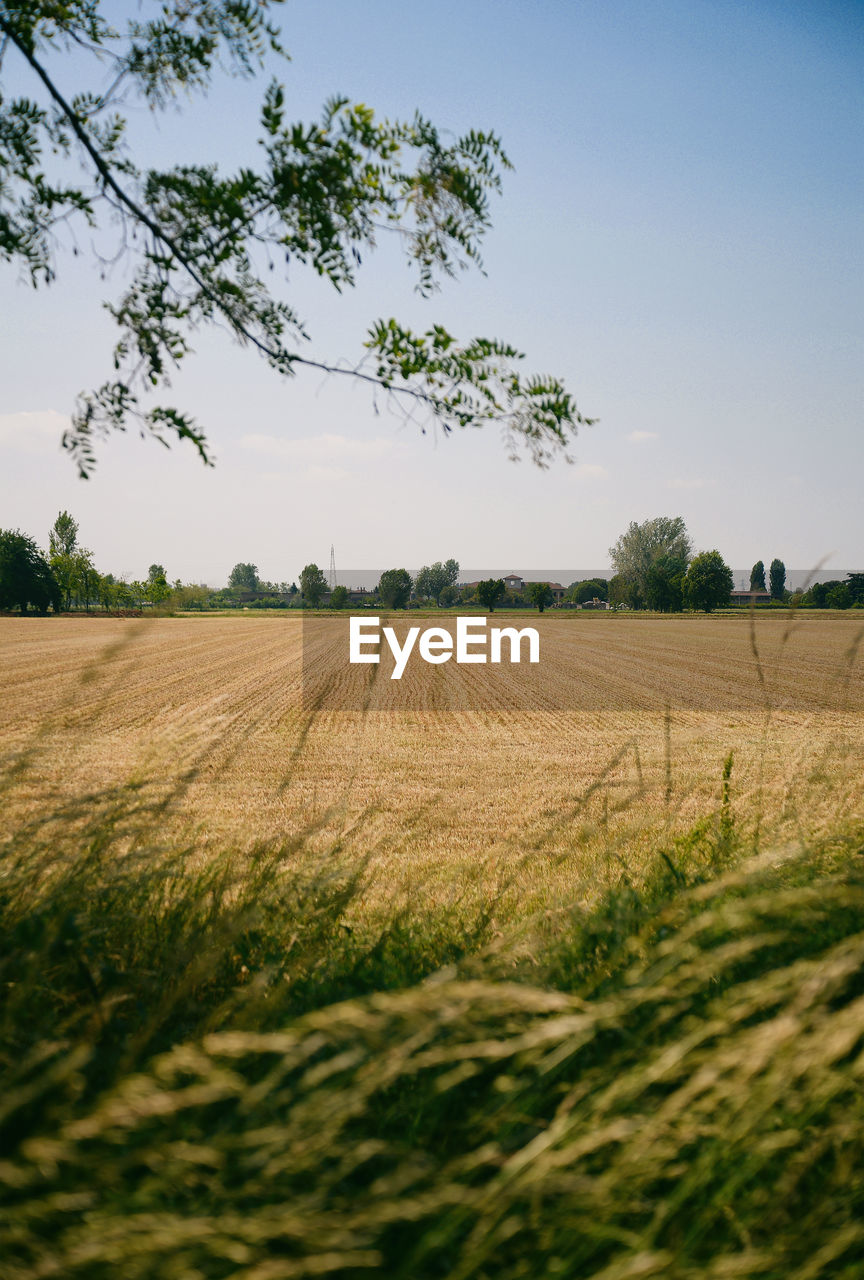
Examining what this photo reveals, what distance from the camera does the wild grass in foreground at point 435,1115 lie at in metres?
1.12

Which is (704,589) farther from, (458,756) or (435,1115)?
(435,1115)

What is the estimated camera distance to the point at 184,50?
4887mm

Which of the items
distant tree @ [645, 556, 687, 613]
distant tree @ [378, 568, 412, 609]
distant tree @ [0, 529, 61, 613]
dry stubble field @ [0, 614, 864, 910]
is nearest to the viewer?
dry stubble field @ [0, 614, 864, 910]

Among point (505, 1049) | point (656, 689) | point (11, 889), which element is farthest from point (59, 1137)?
point (656, 689)

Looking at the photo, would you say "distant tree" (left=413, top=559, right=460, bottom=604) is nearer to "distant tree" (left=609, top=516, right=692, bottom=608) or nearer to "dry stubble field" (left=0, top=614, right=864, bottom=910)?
"distant tree" (left=609, top=516, right=692, bottom=608)

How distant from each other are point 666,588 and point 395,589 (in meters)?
46.6

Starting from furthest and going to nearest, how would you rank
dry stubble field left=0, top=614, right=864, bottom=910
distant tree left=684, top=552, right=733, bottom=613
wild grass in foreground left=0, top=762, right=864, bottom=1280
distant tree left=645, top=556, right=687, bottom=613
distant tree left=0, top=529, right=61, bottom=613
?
1. distant tree left=645, top=556, right=687, bottom=613
2. distant tree left=0, top=529, right=61, bottom=613
3. distant tree left=684, top=552, right=733, bottom=613
4. dry stubble field left=0, top=614, right=864, bottom=910
5. wild grass in foreground left=0, top=762, right=864, bottom=1280

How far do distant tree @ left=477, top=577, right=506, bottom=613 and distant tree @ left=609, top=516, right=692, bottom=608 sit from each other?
24242mm

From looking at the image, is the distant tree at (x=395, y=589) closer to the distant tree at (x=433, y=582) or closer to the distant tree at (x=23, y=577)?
the distant tree at (x=433, y=582)

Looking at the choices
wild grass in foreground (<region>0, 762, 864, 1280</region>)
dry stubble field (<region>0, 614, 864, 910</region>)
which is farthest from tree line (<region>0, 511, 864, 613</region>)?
wild grass in foreground (<region>0, 762, 864, 1280</region>)

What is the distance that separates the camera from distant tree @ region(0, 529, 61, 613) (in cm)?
8044

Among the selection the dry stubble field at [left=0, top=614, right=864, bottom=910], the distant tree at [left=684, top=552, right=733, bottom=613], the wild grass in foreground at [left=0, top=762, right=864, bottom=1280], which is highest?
the distant tree at [left=684, top=552, right=733, bottom=613]

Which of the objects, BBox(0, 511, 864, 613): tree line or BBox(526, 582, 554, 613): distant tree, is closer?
BBox(0, 511, 864, 613): tree line

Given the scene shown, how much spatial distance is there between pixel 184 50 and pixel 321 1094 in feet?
20.1
